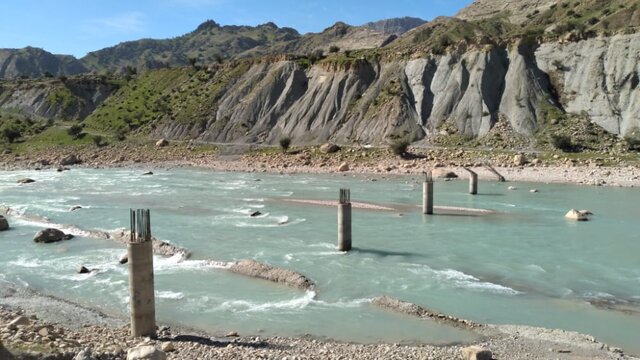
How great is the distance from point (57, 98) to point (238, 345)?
123730 millimetres

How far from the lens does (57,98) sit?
4906 inches

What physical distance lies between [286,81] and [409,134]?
28.0m

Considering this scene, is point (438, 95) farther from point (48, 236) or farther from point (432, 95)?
point (48, 236)

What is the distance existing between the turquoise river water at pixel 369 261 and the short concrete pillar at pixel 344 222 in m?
0.52

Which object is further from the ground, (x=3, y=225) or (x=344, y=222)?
(x=344, y=222)

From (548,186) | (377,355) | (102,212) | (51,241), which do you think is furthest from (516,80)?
(377,355)

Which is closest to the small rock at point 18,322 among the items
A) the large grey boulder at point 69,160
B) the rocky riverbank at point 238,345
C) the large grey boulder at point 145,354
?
the rocky riverbank at point 238,345

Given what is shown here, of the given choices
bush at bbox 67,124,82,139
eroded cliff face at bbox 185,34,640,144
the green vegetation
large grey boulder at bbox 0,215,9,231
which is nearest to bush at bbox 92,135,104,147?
the green vegetation

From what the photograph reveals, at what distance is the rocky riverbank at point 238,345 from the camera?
45.0 feet

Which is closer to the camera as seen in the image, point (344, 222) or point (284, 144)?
point (344, 222)

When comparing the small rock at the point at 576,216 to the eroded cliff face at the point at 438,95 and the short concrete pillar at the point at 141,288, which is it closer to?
the short concrete pillar at the point at 141,288

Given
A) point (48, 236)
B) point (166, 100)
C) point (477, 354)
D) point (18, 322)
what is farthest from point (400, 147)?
point (18, 322)

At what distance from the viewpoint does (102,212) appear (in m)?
40.5

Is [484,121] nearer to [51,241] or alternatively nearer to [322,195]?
[322,195]
